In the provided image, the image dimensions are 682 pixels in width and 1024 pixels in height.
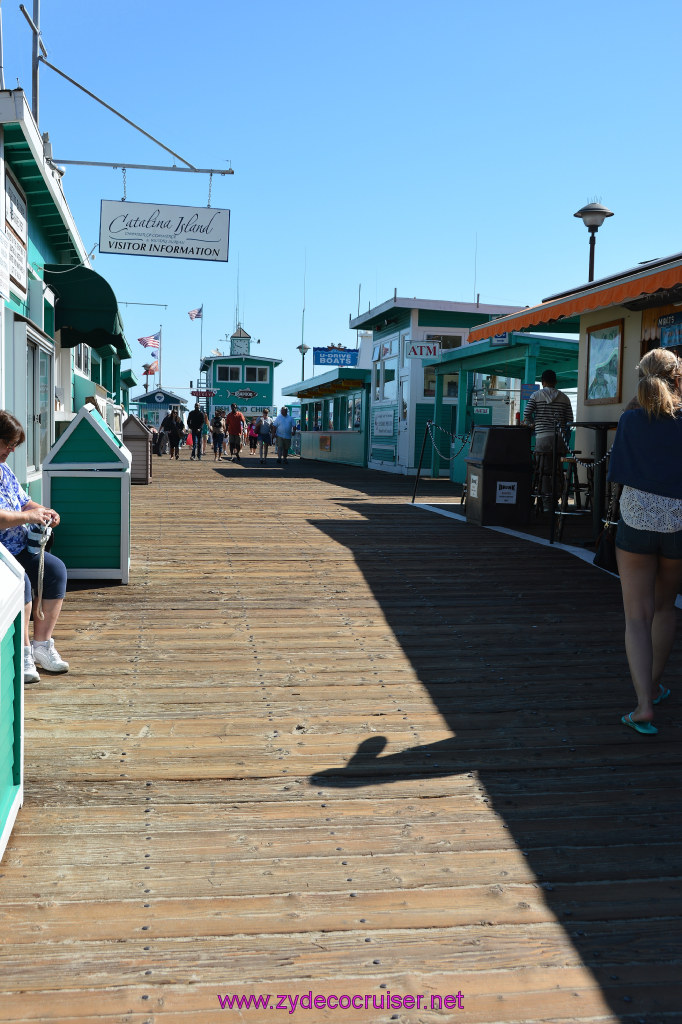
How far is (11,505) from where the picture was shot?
457cm

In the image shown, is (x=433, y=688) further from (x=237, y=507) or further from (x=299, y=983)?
(x=237, y=507)

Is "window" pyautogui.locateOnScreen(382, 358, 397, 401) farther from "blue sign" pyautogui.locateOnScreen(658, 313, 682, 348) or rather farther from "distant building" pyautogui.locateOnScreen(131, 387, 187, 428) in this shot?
"distant building" pyautogui.locateOnScreen(131, 387, 187, 428)

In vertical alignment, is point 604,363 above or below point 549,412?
above

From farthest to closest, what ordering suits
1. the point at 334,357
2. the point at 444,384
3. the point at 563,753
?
1. the point at 334,357
2. the point at 444,384
3. the point at 563,753

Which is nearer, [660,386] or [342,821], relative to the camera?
[342,821]

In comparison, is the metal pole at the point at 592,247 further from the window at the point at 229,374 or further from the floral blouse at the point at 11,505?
the window at the point at 229,374

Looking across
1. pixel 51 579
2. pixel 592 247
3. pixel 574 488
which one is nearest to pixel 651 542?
pixel 51 579

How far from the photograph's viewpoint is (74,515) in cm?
705

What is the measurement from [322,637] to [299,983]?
138 inches

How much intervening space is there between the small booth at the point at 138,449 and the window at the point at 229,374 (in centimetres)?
4362

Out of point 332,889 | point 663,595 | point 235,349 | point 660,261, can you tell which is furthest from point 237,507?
point 235,349

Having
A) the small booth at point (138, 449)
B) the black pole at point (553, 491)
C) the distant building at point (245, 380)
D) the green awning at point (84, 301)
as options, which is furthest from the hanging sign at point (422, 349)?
the distant building at point (245, 380)

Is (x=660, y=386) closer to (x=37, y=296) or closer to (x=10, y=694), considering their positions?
(x=10, y=694)

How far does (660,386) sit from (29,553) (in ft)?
10.2
